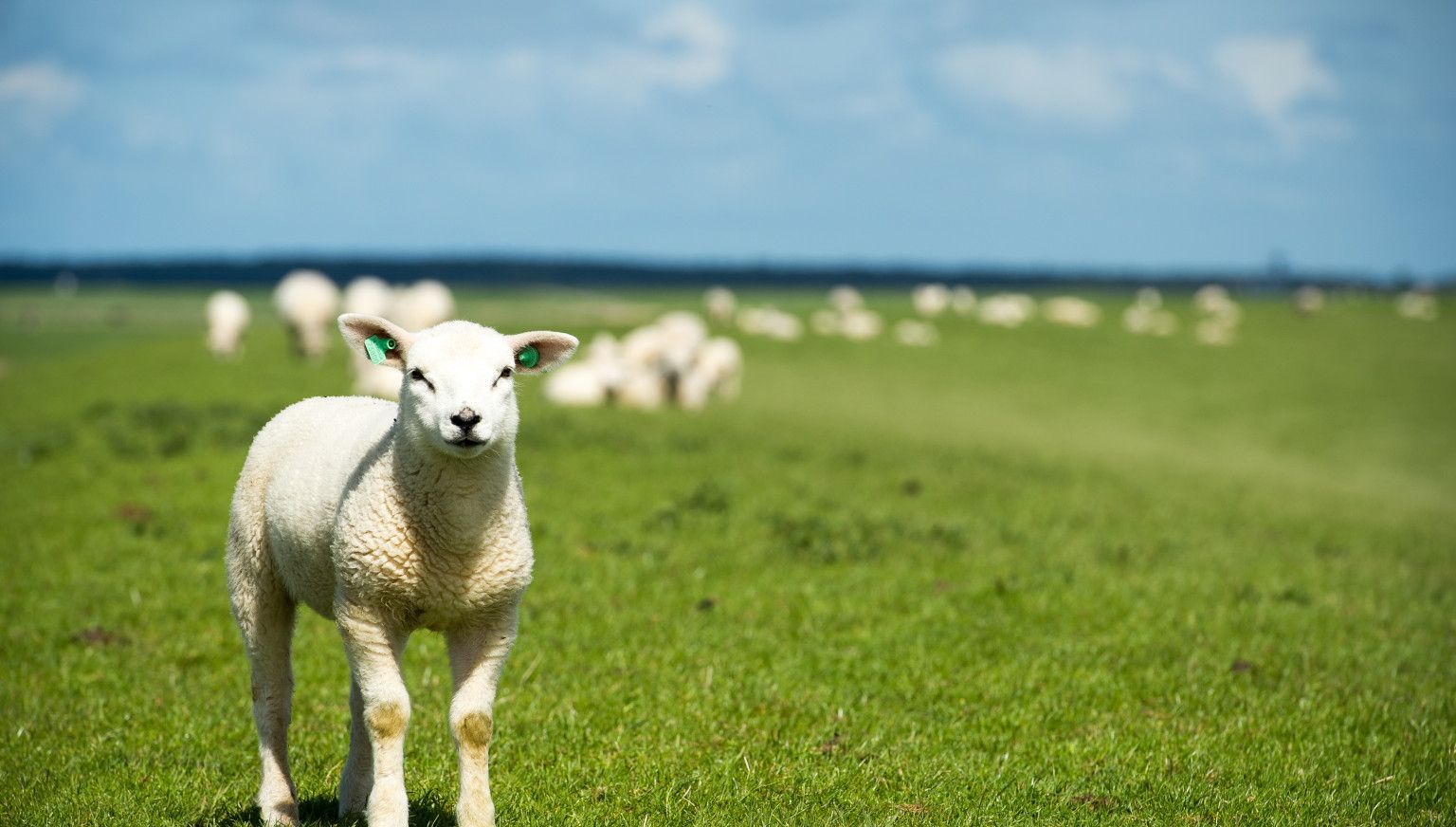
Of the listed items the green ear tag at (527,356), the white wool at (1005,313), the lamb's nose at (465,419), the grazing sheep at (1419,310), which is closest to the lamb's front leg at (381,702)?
the lamb's nose at (465,419)

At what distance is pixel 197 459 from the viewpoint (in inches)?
668

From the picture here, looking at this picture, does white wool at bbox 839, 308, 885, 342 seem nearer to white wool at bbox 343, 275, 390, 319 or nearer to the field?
white wool at bbox 343, 275, 390, 319

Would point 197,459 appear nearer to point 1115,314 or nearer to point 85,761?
point 85,761

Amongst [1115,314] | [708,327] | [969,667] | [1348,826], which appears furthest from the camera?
[1115,314]

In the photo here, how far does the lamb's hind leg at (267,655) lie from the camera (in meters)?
6.00

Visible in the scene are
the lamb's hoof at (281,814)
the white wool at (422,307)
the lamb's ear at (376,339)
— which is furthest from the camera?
the white wool at (422,307)

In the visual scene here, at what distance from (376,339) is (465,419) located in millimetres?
815

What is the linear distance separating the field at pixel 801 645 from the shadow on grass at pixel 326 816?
0.03 meters

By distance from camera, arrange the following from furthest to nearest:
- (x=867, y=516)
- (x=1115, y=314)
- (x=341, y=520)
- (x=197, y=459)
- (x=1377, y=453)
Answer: (x=1115, y=314) → (x=1377, y=453) → (x=197, y=459) → (x=867, y=516) → (x=341, y=520)

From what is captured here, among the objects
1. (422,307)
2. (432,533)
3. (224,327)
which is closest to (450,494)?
(432,533)

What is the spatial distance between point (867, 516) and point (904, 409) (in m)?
21.9

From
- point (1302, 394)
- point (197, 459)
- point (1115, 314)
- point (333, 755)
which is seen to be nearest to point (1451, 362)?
point (1302, 394)

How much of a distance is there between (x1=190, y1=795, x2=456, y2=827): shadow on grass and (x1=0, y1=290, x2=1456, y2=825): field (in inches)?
1.2

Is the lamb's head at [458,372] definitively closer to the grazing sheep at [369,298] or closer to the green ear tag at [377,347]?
the green ear tag at [377,347]
